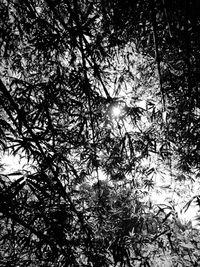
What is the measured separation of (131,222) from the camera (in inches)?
74.3

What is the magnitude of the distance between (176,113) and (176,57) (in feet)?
1.77

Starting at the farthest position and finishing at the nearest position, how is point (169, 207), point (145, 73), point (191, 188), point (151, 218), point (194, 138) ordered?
point (191, 188) < point (145, 73) < point (151, 218) < point (169, 207) < point (194, 138)

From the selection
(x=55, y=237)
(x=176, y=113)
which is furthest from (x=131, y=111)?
A: (x=55, y=237)

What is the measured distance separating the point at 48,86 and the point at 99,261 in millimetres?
1667

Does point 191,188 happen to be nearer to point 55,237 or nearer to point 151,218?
point 151,218

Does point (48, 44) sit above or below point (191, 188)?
above

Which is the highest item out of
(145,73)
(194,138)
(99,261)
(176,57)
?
(145,73)

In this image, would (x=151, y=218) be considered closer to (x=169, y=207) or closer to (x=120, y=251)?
(x=169, y=207)

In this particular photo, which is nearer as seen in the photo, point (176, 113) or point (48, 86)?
point (48, 86)

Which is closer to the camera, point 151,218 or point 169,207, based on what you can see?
point 169,207

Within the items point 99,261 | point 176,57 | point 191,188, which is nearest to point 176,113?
point 176,57

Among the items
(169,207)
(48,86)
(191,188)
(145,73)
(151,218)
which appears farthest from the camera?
(191,188)

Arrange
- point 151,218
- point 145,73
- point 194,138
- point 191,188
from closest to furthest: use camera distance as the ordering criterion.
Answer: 1. point 194,138
2. point 151,218
3. point 145,73
4. point 191,188

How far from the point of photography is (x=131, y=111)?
5.61ft
